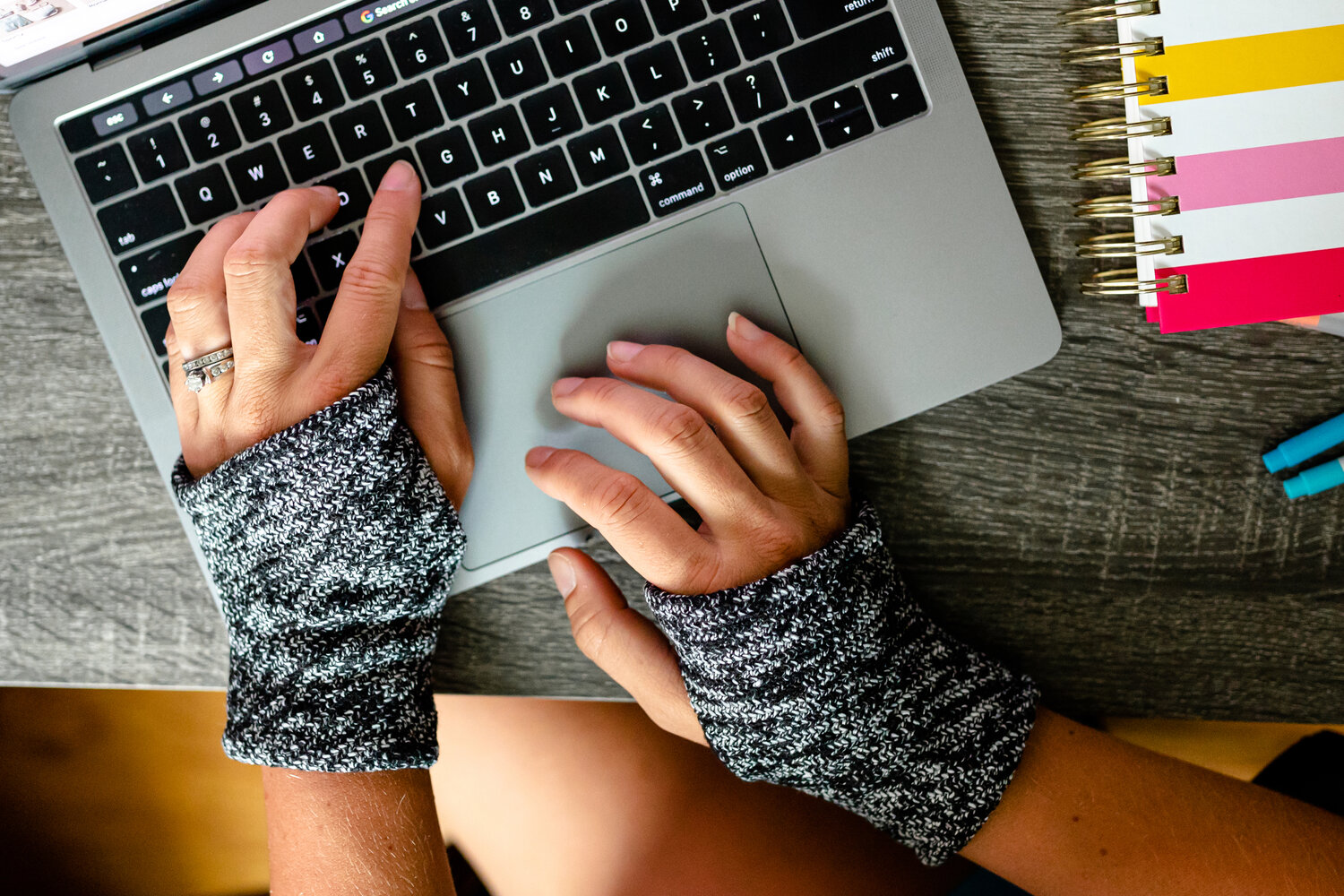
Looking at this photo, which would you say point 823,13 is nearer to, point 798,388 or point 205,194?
point 798,388

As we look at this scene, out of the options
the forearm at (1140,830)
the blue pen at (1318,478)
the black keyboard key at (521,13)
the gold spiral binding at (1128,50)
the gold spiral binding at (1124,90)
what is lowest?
the forearm at (1140,830)

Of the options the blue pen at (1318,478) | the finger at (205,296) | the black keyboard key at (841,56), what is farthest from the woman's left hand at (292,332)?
the blue pen at (1318,478)

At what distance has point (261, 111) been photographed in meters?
0.45

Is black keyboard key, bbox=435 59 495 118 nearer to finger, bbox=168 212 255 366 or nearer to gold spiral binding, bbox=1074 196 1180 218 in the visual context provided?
finger, bbox=168 212 255 366

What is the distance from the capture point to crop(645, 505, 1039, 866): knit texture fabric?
17.0 inches

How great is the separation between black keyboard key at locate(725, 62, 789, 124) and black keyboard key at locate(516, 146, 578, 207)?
0.10 meters

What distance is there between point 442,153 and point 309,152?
74mm

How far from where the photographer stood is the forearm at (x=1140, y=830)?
1.47 feet

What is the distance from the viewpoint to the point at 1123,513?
500 millimetres

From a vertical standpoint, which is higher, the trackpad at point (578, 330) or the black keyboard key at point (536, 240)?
the black keyboard key at point (536, 240)

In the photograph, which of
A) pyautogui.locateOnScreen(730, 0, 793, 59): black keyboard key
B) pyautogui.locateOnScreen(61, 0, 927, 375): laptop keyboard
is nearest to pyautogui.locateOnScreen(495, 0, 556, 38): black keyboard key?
pyautogui.locateOnScreen(61, 0, 927, 375): laptop keyboard

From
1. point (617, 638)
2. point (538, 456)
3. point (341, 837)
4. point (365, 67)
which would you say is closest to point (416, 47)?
point (365, 67)

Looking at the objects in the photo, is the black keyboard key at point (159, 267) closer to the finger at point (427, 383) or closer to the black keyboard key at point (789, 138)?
the finger at point (427, 383)

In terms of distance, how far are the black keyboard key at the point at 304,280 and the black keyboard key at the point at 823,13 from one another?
0.99 feet
